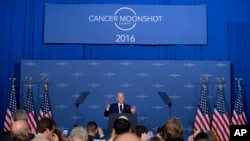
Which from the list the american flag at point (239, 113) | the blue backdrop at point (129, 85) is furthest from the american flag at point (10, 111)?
the american flag at point (239, 113)

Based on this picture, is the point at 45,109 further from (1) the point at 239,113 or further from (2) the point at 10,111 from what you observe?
(1) the point at 239,113

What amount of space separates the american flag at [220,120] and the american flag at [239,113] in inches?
10.8

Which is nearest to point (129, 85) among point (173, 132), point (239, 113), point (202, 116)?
point (202, 116)

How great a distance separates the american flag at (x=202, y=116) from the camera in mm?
10797

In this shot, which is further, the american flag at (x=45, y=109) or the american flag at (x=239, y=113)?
the american flag at (x=239, y=113)

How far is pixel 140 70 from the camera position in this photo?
11195 millimetres

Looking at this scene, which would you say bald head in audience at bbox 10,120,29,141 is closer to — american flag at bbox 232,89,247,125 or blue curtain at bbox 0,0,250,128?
blue curtain at bbox 0,0,250,128

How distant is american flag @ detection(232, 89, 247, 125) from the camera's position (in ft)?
36.1

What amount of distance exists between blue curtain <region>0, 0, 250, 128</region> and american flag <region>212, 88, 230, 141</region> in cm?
107

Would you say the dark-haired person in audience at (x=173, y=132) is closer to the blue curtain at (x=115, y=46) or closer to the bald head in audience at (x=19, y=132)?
the bald head in audience at (x=19, y=132)

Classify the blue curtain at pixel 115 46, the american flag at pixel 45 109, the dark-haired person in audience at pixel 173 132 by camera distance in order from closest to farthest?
the dark-haired person in audience at pixel 173 132 < the american flag at pixel 45 109 < the blue curtain at pixel 115 46

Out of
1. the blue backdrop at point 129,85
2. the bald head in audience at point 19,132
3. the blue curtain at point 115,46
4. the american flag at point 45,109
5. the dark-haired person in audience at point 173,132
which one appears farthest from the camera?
the blue curtain at point 115,46

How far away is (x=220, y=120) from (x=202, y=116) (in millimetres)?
475

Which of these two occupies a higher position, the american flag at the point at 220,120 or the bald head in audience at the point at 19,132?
the bald head in audience at the point at 19,132
